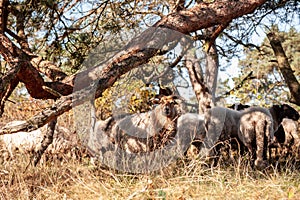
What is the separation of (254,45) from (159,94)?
82.5 inches

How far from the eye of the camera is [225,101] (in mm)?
8781

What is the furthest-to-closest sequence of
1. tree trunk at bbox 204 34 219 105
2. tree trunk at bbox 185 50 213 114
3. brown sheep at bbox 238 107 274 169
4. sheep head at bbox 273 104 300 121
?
tree trunk at bbox 185 50 213 114
sheep head at bbox 273 104 300 121
tree trunk at bbox 204 34 219 105
brown sheep at bbox 238 107 274 169

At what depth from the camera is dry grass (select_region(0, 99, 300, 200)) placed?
147 inches

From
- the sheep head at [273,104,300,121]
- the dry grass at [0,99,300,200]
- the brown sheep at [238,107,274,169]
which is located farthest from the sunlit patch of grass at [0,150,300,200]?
→ the sheep head at [273,104,300,121]

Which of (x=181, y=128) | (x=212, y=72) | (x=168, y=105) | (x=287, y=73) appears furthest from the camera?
(x=212, y=72)

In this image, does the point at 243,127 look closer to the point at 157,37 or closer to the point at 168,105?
the point at 168,105

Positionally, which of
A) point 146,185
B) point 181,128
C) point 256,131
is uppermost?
point 181,128

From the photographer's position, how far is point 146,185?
3686 mm

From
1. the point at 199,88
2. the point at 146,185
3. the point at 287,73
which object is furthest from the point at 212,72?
the point at 146,185

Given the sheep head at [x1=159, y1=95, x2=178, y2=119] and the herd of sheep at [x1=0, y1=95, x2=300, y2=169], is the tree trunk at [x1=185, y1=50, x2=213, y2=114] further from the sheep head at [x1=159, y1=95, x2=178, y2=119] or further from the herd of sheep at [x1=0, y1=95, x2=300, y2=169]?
the sheep head at [x1=159, y1=95, x2=178, y2=119]

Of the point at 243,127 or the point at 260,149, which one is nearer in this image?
the point at 260,149

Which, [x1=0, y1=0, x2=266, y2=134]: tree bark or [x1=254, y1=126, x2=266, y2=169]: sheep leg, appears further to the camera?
[x1=254, y1=126, x2=266, y2=169]: sheep leg

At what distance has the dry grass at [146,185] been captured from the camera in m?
3.73

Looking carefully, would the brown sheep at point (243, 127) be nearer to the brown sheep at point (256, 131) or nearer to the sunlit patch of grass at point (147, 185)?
the brown sheep at point (256, 131)
